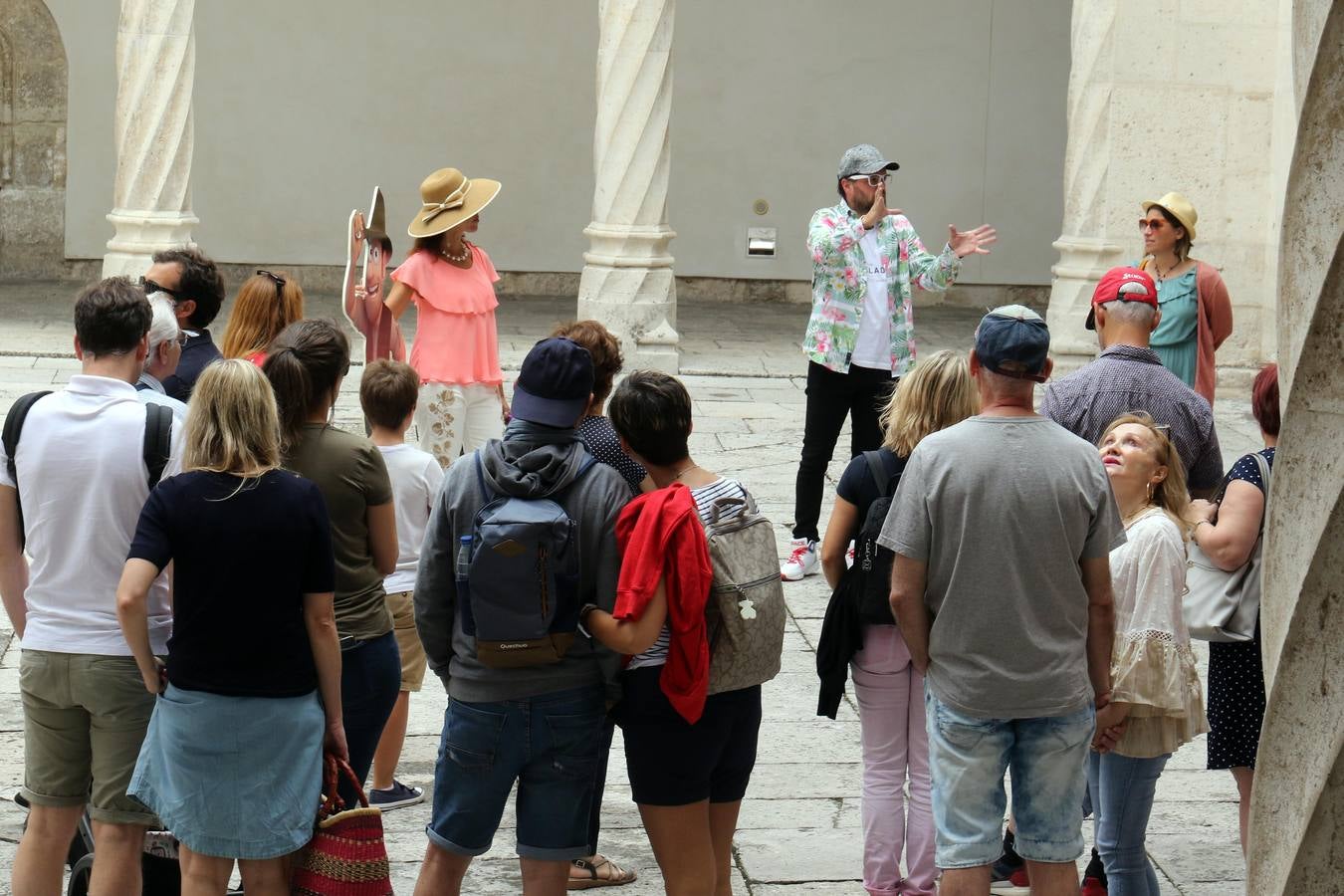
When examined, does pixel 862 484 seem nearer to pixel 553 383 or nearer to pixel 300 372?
pixel 553 383

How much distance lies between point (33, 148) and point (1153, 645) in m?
14.2

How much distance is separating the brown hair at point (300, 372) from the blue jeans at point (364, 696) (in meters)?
A: 0.52

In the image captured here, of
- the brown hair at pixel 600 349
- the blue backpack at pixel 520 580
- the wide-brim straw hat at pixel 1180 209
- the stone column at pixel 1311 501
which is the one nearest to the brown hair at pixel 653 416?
the blue backpack at pixel 520 580

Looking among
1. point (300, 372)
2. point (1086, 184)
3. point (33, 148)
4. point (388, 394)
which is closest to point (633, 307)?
point (1086, 184)

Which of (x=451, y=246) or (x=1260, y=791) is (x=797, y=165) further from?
(x=1260, y=791)

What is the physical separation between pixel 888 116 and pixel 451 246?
10.2 metres

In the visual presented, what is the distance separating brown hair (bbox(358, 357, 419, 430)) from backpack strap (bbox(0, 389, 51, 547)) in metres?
1.12

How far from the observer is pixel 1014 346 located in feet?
11.9

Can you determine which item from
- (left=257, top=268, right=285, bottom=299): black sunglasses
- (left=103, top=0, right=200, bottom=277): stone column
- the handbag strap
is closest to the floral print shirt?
(left=257, top=268, right=285, bottom=299): black sunglasses

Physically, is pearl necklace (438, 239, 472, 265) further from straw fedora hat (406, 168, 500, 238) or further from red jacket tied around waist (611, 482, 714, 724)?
red jacket tied around waist (611, 482, 714, 724)

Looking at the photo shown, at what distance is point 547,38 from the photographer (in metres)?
16.4

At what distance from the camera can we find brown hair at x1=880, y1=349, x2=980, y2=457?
4273 millimetres

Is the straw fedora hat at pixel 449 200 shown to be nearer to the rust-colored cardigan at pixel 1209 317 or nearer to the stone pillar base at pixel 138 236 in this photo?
the rust-colored cardigan at pixel 1209 317

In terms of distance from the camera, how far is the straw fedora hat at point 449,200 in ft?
22.5
